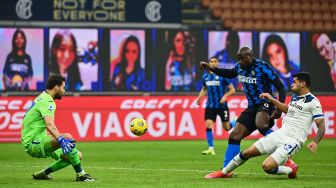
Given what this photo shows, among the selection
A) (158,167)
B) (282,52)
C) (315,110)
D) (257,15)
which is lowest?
(158,167)

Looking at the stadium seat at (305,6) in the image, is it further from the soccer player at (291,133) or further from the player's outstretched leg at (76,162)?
the player's outstretched leg at (76,162)

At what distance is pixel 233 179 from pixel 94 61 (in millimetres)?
14412

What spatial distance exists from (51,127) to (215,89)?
9615 millimetres

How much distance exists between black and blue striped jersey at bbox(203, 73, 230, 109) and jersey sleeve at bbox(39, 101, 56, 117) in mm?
9195

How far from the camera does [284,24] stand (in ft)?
107

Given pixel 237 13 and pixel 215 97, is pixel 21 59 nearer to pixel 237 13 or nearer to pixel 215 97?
pixel 215 97

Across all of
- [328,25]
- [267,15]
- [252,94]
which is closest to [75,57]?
[267,15]

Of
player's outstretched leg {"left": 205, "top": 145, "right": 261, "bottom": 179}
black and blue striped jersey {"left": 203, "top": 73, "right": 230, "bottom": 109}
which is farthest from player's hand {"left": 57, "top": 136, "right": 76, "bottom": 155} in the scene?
black and blue striped jersey {"left": 203, "top": 73, "right": 230, "bottom": 109}

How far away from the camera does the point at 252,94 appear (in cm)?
1459

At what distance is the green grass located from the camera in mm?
12781

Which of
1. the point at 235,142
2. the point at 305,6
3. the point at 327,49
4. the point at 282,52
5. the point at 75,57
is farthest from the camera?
the point at 305,6

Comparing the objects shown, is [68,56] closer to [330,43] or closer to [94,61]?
[94,61]

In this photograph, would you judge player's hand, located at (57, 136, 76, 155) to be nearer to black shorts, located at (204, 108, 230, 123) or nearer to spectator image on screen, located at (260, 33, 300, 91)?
black shorts, located at (204, 108, 230, 123)

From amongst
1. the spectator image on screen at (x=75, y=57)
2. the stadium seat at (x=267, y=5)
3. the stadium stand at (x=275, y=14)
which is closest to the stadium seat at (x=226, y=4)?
the stadium stand at (x=275, y=14)
